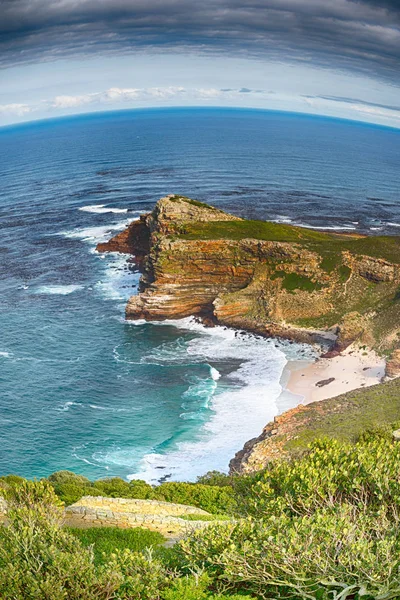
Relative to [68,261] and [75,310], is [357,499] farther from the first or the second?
[68,261]

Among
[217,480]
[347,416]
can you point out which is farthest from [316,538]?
[347,416]

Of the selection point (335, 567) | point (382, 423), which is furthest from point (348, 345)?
point (335, 567)

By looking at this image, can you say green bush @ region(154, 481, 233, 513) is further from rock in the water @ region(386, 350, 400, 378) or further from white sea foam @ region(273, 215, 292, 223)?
white sea foam @ region(273, 215, 292, 223)

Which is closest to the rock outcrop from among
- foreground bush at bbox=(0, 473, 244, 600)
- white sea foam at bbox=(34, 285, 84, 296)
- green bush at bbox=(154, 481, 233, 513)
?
green bush at bbox=(154, 481, 233, 513)

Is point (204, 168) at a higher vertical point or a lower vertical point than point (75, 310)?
higher

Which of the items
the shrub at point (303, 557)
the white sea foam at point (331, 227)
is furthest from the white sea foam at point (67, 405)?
the white sea foam at point (331, 227)

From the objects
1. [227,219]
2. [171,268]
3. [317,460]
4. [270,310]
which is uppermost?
[227,219]
